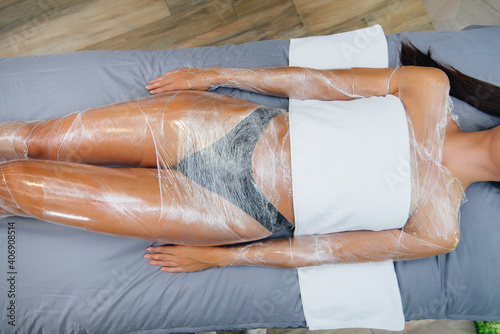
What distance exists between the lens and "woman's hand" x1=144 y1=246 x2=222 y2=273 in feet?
3.47

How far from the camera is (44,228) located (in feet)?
3.61

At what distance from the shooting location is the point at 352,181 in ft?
3.14

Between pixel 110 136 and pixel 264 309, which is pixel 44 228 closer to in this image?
pixel 110 136

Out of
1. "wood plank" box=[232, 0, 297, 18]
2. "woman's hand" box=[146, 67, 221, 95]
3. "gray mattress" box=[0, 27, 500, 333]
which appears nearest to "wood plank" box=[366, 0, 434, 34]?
"wood plank" box=[232, 0, 297, 18]

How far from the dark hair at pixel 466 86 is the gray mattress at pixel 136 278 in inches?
1.8

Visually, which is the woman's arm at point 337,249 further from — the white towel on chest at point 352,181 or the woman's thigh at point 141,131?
the woman's thigh at point 141,131

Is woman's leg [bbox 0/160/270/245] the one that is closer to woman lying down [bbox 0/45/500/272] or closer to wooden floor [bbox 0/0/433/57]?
woman lying down [bbox 0/45/500/272]

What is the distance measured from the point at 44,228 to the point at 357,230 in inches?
37.8

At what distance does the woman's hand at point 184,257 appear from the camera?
1.06 m

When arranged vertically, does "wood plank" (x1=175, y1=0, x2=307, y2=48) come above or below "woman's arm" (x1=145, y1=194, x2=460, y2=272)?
above

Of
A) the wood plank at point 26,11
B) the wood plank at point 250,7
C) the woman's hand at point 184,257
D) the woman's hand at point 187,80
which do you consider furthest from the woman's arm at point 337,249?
the wood plank at point 26,11

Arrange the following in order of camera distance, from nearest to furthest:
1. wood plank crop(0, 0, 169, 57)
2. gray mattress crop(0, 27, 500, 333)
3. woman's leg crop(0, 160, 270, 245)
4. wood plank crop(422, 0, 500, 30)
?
woman's leg crop(0, 160, 270, 245) → gray mattress crop(0, 27, 500, 333) → wood plank crop(0, 0, 169, 57) → wood plank crop(422, 0, 500, 30)

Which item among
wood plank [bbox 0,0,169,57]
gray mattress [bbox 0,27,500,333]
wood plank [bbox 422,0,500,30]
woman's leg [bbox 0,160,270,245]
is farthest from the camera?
wood plank [bbox 422,0,500,30]

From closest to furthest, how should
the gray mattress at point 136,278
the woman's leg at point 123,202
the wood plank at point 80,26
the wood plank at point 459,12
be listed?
the woman's leg at point 123,202 < the gray mattress at point 136,278 < the wood plank at point 80,26 < the wood plank at point 459,12
